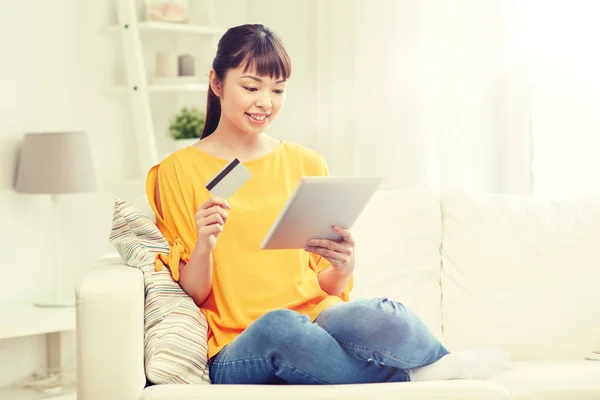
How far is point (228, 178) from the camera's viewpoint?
1914 millimetres

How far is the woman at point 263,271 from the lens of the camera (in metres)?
1.81

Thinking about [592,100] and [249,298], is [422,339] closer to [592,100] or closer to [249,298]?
[249,298]

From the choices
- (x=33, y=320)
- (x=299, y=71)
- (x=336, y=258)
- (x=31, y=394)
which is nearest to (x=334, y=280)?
(x=336, y=258)

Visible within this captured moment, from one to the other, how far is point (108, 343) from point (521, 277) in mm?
1169

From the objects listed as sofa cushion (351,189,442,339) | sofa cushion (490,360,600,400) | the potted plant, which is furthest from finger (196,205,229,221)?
the potted plant

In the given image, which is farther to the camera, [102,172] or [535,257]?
[102,172]

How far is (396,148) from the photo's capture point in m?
3.48

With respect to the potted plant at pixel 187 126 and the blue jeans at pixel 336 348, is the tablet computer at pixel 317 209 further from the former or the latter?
the potted plant at pixel 187 126

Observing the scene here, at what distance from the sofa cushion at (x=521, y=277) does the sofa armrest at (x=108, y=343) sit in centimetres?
96

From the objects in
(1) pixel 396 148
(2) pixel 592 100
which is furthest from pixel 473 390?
(1) pixel 396 148

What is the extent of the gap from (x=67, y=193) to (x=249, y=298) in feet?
4.95

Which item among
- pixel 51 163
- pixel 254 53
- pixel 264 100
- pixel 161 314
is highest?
pixel 254 53

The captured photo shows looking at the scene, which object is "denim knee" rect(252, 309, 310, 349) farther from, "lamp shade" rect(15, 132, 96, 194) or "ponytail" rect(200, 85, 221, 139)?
"lamp shade" rect(15, 132, 96, 194)

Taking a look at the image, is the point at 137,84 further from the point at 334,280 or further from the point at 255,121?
the point at 334,280
